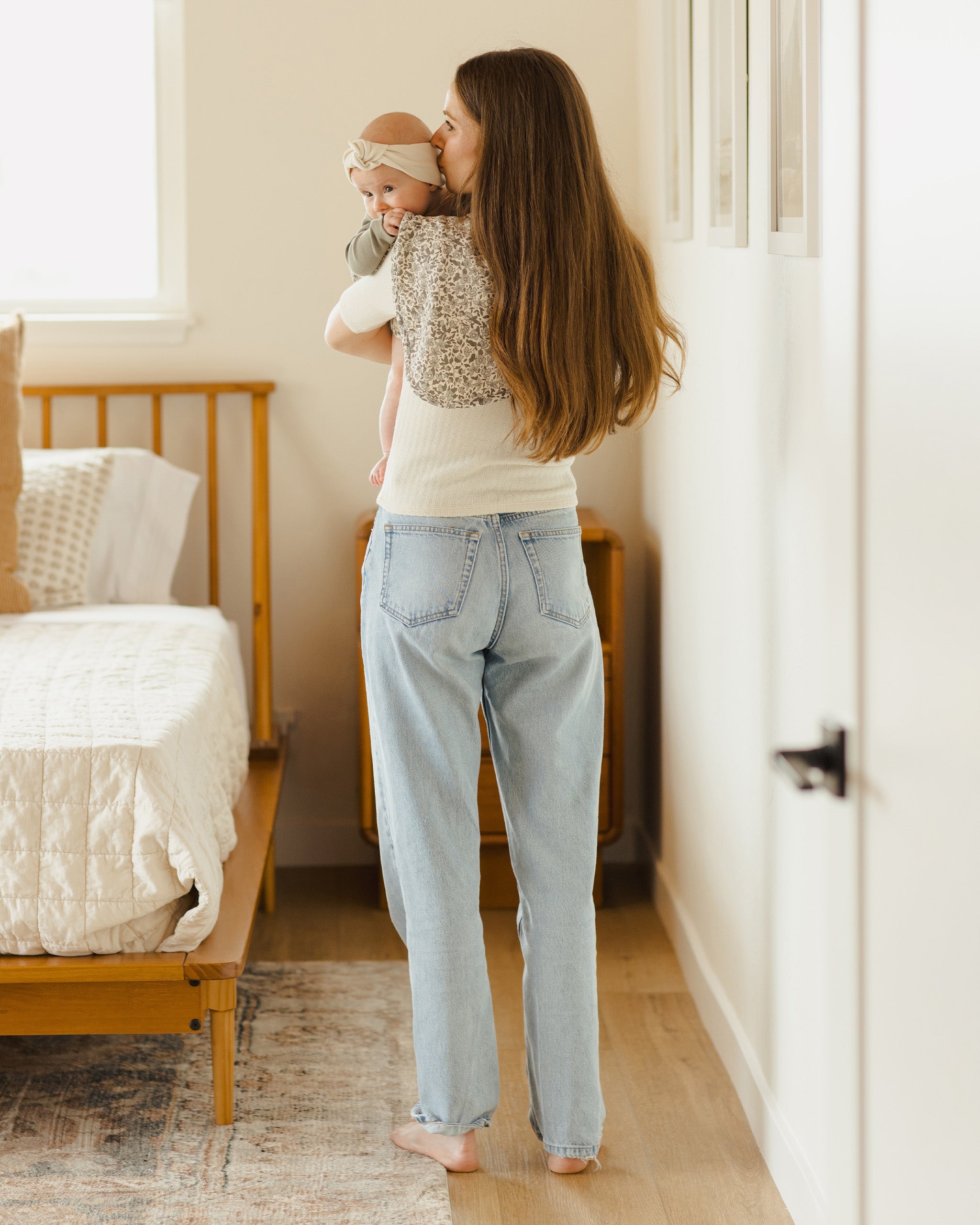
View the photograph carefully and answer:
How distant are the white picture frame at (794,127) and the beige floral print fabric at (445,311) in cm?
37

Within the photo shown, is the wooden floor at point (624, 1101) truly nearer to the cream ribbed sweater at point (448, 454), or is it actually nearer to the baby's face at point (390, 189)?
the cream ribbed sweater at point (448, 454)

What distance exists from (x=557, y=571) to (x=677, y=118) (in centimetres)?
112

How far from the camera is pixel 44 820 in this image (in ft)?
5.30

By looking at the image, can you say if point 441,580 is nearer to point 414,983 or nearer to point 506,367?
point 506,367

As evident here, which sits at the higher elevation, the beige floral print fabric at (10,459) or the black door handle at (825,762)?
the beige floral print fabric at (10,459)

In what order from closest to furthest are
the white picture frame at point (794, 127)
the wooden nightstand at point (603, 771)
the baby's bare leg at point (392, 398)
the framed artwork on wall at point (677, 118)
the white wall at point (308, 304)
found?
the white picture frame at point (794, 127) → the baby's bare leg at point (392, 398) → the framed artwork on wall at point (677, 118) → the wooden nightstand at point (603, 771) → the white wall at point (308, 304)

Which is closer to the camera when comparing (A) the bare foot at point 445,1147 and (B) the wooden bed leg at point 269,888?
(A) the bare foot at point 445,1147

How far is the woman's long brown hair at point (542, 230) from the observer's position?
1379 millimetres

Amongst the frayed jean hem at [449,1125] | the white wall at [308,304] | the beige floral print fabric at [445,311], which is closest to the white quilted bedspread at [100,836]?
the frayed jean hem at [449,1125]

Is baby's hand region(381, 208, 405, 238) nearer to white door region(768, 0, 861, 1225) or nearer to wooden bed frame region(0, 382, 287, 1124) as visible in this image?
white door region(768, 0, 861, 1225)

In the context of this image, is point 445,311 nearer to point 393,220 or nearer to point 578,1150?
point 393,220

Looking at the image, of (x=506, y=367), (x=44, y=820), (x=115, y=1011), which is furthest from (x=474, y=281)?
(x=115, y=1011)

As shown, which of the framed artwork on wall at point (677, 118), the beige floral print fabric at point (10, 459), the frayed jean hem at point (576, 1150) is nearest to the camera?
the frayed jean hem at point (576, 1150)

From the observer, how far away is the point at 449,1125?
1627 millimetres
